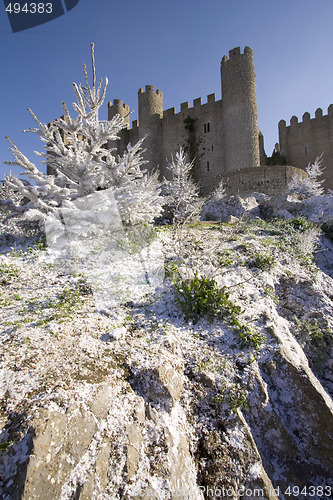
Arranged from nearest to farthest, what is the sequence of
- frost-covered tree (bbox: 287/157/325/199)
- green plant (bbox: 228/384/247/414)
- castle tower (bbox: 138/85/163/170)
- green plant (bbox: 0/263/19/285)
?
1. green plant (bbox: 228/384/247/414)
2. green plant (bbox: 0/263/19/285)
3. frost-covered tree (bbox: 287/157/325/199)
4. castle tower (bbox: 138/85/163/170)

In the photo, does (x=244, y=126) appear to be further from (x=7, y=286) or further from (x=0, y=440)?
(x=0, y=440)

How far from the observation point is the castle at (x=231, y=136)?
1730 cm

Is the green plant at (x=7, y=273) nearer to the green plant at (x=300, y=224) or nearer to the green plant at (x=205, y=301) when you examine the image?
the green plant at (x=205, y=301)

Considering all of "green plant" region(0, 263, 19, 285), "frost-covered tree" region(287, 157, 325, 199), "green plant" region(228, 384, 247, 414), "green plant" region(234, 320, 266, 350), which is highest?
"frost-covered tree" region(287, 157, 325, 199)

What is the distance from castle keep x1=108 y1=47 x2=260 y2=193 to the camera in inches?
796

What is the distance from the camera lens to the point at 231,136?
20.8 meters

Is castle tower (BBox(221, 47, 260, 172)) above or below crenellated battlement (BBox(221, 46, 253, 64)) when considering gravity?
below

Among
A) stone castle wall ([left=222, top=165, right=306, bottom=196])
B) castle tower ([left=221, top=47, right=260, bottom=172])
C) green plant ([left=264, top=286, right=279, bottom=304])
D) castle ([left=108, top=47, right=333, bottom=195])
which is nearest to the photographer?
green plant ([left=264, top=286, right=279, bottom=304])

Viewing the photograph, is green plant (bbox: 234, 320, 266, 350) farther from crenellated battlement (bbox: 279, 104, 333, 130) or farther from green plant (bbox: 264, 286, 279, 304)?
crenellated battlement (bbox: 279, 104, 333, 130)

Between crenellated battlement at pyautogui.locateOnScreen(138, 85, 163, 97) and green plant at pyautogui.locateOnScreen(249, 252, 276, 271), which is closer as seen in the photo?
green plant at pyautogui.locateOnScreen(249, 252, 276, 271)

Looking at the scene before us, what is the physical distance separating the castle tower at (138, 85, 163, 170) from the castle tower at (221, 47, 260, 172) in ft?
23.8

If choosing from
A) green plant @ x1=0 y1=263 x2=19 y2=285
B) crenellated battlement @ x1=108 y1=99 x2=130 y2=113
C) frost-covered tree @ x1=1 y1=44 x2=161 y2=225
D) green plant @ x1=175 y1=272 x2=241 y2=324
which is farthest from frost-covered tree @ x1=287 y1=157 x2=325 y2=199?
crenellated battlement @ x1=108 y1=99 x2=130 y2=113

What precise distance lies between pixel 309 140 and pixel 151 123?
45.1 feet

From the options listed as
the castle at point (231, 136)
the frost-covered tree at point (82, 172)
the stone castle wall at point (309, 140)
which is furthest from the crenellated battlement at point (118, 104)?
the frost-covered tree at point (82, 172)
